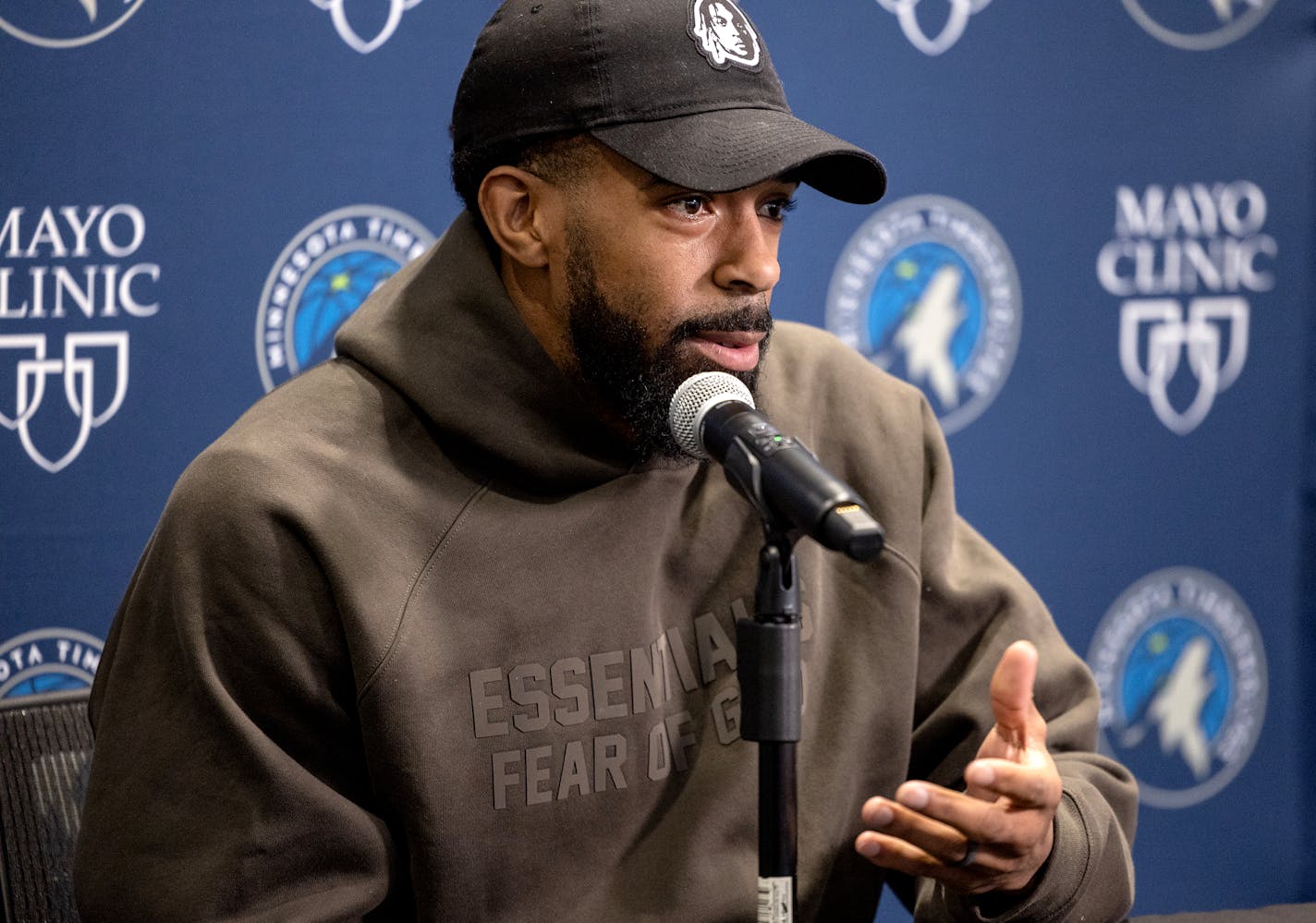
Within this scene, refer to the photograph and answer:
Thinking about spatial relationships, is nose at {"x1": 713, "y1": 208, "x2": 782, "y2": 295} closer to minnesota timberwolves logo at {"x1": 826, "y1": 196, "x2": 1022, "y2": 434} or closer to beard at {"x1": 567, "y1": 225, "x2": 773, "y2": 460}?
beard at {"x1": 567, "y1": 225, "x2": 773, "y2": 460}

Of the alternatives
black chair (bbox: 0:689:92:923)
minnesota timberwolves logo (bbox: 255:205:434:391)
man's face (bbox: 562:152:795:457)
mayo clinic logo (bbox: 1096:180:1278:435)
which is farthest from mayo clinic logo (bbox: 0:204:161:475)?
mayo clinic logo (bbox: 1096:180:1278:435)

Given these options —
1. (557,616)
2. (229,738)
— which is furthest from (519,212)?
(229,738)

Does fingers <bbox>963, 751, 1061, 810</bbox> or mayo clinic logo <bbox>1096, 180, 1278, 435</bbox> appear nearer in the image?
fingers <bbox>963, 751, 1061, 810</bbox>

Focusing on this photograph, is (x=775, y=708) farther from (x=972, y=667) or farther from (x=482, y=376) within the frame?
(x=972, y=667)

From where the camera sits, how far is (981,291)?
2.31 m

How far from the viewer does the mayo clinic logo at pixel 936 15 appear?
7.18 feet

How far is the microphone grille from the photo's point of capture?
39.1 inches

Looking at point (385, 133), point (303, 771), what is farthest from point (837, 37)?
point (303, 771)

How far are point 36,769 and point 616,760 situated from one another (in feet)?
1.92

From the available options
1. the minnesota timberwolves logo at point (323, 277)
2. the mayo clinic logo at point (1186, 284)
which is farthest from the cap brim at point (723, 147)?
the mayo clinic logo at point (1186, 284)

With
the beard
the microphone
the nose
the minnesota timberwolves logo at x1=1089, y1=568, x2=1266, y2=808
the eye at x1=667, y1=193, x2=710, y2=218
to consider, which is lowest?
the minnesota timberwolves logo at x1=1089, y1=568, x2=1266, y2=808

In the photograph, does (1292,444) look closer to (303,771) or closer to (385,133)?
(385,133)

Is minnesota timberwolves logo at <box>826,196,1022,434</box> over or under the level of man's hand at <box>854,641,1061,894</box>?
over

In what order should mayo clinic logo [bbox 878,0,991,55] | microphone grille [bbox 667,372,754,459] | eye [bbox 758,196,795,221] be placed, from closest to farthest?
microphone grille [bbox 667,372,754,459] < eye [bbox 758,196,795,221] < mayo clinic logo [bbox 878,0,991,55]
